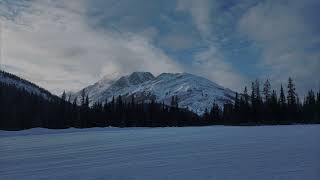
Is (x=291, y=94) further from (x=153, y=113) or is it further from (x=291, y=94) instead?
(x=153, y=113)

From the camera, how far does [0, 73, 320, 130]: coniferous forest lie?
92.3m

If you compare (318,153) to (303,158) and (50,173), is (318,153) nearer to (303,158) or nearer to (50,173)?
(303,158)

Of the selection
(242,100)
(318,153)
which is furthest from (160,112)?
(318,153)

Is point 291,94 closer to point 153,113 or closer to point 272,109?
point 272,109

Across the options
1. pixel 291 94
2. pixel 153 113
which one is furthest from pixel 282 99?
pixel 153 113

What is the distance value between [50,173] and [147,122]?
107172 millimetres

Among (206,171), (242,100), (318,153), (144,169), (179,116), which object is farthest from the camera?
(179,116)

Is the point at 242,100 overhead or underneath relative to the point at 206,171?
overhead

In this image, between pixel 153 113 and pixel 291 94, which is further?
pixel 153 113

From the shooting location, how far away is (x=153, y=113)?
12112cm

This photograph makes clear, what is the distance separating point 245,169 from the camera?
9719 millimetres

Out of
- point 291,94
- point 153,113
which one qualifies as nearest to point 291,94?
point 291,94

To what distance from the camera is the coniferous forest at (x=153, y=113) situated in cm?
9231

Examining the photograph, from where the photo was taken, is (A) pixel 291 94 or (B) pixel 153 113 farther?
(B) pixel 153 113
